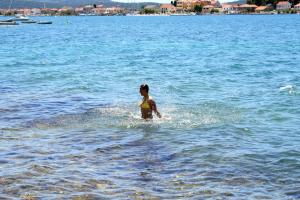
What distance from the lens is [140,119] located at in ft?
51.5

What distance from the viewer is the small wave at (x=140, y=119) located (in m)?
15.1

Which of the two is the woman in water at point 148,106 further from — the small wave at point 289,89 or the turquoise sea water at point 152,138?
the small wave at point 289,89

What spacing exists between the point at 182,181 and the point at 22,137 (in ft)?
18.0

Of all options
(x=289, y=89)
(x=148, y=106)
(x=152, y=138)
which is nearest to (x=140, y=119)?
(x=148, y=106)

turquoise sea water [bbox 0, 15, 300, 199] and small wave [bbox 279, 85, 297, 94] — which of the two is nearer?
turquoise sea water [bbox 0, 15, 300, 199]

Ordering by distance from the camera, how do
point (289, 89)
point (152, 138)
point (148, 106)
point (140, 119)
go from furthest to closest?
point (289, 89) < point (140, 119) < point (148, 106) < point (152, 138)

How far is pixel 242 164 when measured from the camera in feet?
36.7

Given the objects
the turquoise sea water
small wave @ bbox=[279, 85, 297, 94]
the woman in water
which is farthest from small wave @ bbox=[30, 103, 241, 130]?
small wave @ bbox=[279, 85, 297, 94]

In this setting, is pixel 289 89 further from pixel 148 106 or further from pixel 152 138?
pixel 152 138

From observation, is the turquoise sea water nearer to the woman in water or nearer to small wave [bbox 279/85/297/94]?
small wave [bbox 279/85/297/94]

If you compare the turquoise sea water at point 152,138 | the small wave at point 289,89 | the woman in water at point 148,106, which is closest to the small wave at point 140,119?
the turquoise sea water at point 152,138

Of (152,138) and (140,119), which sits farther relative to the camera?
(140,119)

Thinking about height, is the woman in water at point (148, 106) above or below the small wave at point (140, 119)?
above

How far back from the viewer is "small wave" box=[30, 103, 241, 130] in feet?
49.6
